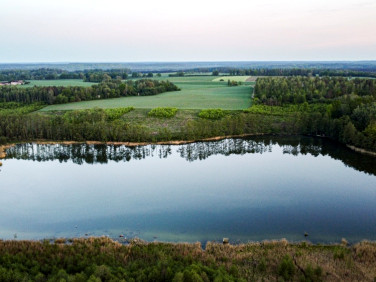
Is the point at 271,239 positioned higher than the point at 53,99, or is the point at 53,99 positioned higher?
the point at 53,99

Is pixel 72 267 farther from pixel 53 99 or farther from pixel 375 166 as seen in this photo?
pixel 53 99

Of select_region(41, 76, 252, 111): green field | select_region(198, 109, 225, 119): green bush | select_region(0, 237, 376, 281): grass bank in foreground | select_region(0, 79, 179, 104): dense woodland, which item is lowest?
select_region(0, 237, 376, 281): grass bank in foreground

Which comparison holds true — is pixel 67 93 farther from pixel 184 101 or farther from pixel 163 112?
pixel 163 112

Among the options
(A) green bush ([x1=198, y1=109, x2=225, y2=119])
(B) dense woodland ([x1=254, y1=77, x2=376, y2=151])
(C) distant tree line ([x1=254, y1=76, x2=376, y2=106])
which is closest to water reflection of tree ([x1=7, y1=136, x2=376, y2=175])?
(B) dense woodland ([x1=254, y1=77, x2=376, y2=151])

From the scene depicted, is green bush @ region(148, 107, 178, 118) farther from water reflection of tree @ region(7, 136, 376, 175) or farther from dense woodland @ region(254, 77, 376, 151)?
dense woodland @ region(254, 77, 376, 151)

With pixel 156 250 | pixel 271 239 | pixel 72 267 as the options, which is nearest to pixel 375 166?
pixel 271 239

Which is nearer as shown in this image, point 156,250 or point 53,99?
point 156,250
